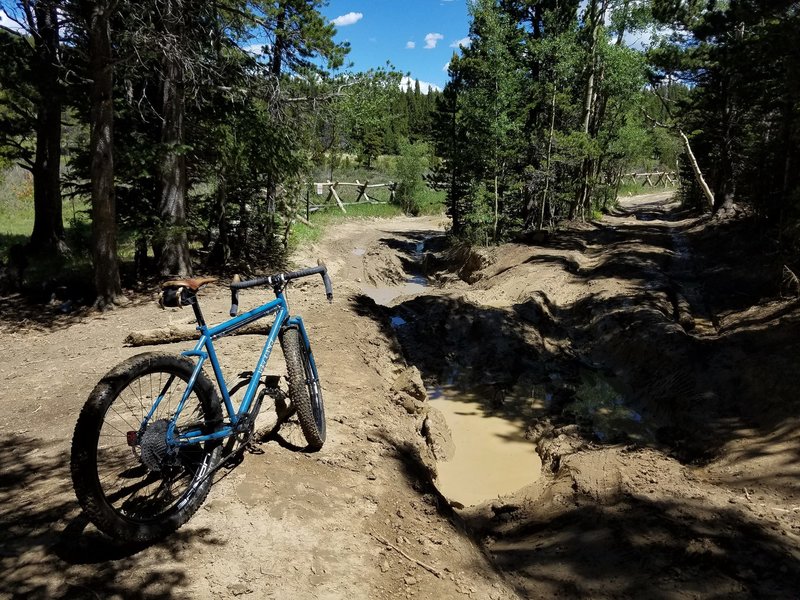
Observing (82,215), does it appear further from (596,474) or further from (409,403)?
(596,474)

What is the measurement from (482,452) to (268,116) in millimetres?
7921

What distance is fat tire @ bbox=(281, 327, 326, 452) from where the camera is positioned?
3.65m

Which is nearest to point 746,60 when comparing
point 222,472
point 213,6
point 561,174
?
point 561,174

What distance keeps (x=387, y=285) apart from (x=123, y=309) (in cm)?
1008

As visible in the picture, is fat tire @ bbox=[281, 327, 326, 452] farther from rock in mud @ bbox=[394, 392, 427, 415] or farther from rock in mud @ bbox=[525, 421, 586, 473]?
rock in mud @ bbox=[525, 421, 586, 473]

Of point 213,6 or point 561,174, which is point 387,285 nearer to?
point 561,174

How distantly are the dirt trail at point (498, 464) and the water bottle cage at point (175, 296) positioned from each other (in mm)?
1253

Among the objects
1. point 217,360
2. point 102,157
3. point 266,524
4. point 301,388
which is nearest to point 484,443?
point 301,388

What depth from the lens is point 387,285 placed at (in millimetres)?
17609

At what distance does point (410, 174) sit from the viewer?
104ft

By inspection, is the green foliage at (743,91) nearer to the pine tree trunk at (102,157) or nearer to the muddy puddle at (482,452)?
the muddy puddle at (482,452)

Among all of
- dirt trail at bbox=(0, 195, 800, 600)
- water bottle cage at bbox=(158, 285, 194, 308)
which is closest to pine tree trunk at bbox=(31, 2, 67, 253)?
dirt trail at bbox=(0, 195, 800, 600)

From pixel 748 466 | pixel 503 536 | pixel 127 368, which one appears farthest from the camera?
pixel 748 466

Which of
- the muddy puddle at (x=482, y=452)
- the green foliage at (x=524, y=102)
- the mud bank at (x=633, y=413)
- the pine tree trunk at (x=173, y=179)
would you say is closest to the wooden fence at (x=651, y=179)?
the green foliage at (x=524, y=102)
